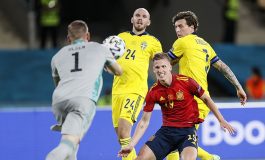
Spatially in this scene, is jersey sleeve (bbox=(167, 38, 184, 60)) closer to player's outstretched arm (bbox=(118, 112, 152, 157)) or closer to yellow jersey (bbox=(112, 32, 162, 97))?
yellow jersey (bbox=(112, 32, 162, 97))

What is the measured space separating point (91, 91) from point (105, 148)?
162 inches

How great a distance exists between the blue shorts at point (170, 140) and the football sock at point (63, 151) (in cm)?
112

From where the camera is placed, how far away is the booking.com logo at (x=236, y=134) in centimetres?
1254

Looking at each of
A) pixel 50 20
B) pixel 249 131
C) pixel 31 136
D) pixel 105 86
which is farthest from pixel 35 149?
pixel 50 20

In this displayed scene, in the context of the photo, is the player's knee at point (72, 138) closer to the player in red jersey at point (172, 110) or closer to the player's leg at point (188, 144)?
the player in red jersey at point (172, 110)

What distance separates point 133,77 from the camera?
33.6 ft

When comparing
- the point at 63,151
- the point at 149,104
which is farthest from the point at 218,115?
the point at 63,151

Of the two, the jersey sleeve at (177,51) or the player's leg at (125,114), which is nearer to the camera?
the jersey sleeve at (177,51)

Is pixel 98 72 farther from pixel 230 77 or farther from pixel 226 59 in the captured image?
pixel 226 59

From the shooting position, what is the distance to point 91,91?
8.24 m

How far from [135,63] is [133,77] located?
18cm

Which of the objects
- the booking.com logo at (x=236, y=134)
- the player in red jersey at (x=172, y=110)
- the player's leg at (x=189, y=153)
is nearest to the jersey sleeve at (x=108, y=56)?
the player in red jersey at (x=172, y=110)

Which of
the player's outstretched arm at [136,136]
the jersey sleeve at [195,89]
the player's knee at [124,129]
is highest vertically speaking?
the jersey sleeve at [195,89]

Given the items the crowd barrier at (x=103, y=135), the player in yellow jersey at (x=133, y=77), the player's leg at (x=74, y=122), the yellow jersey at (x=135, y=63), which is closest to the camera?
the player's leg at (x=74, y=122)
